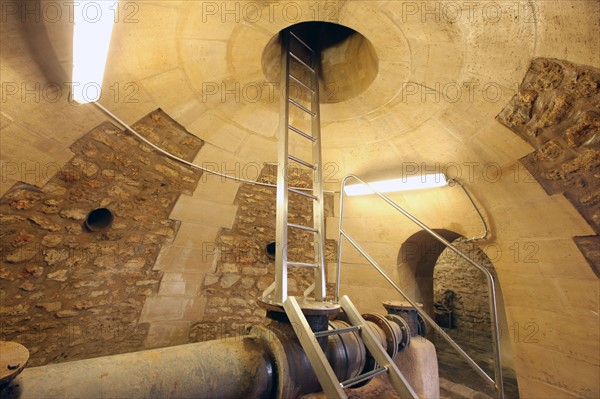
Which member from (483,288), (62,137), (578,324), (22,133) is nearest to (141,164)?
(62,137)

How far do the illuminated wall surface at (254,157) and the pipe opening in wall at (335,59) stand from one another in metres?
0.03

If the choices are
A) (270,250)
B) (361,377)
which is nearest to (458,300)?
(270,250)

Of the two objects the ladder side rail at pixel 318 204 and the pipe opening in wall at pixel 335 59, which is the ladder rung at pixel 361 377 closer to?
the ladder side rail at pixel 318 204

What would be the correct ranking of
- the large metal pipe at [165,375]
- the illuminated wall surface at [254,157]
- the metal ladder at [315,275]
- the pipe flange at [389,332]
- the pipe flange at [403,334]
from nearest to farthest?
the large metal pipe at [165,375]
the metal ladder at [315,275]
the illuminated wall surface at [254,157]
the pipe flange at [389,332]
the pipe flange at [403,334]

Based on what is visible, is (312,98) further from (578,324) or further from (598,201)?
(578,324)

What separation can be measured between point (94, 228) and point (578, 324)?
464 centimetres

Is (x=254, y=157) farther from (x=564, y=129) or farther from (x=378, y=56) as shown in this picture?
(x=564, y=129)

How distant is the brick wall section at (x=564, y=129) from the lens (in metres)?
1.94

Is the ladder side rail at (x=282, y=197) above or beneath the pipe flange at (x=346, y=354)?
above

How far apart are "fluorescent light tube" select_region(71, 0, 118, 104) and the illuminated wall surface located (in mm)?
82

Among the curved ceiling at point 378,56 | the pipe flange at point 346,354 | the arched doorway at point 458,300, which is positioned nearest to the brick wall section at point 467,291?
the arched doorway at point 458,300

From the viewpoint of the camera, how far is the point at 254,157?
343 centimetres

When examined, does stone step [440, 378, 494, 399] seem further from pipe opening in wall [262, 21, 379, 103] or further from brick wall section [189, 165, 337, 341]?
pipe opening in wall [262, 21, 379, 103]

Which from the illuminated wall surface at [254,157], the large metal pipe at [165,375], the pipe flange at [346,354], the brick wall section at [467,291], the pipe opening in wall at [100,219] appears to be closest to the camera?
the large metal pipe at [165,375]
